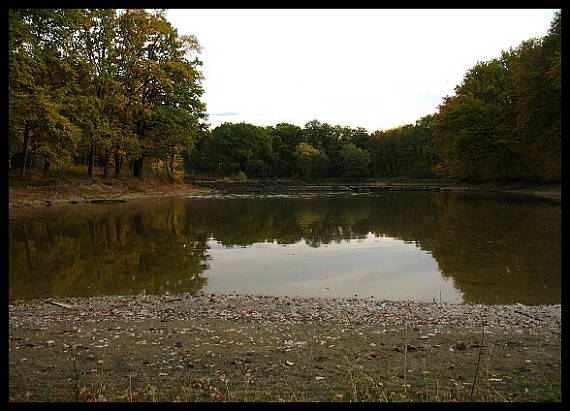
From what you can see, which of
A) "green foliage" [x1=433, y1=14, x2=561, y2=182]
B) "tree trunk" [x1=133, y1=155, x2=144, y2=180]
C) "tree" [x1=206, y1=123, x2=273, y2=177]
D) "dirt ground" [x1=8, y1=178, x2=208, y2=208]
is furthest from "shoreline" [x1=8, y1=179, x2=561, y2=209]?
"tree" [x1=206, y1=123, x2=273, y2=177]

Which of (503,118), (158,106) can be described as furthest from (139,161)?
(503,118)

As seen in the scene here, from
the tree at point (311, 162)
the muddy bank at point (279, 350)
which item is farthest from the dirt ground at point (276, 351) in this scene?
the tree at point (311, 162)

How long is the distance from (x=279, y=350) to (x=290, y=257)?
8.35 m

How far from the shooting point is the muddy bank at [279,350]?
4.94 meters

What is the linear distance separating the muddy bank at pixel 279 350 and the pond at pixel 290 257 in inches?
57.8

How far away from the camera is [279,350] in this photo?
21.1 ft

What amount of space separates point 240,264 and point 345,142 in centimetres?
10530

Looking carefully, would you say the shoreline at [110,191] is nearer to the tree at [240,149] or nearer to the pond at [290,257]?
the pond at [290,257]

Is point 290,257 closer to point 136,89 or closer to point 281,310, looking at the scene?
point 281,310

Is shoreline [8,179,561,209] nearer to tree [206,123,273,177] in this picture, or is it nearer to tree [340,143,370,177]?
tree [340,143,370,177]

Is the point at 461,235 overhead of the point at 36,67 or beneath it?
beneath

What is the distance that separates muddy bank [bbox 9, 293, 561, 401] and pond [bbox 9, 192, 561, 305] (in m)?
1.47

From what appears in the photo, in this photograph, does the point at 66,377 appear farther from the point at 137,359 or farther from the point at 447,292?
the point at 447,292
